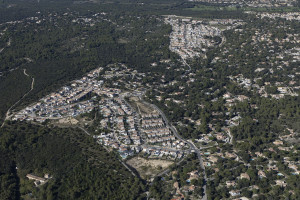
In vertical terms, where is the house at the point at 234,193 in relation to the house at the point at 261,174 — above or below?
below

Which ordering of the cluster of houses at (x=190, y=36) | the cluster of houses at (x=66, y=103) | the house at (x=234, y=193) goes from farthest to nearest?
1. the cluster of houses at (x=190, y=36)
2. the cluster of houses at (x=66, y=103)
3. the house at (x=234, y=193)

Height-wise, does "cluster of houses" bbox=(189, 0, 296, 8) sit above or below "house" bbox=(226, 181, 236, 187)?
above

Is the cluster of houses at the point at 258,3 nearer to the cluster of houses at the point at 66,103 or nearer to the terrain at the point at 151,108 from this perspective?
the terrain at the point at 151,108

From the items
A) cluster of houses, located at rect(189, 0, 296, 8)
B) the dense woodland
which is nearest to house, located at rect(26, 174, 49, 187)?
the dense woodland

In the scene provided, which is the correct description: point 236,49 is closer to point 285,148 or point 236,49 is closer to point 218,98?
point 218,98

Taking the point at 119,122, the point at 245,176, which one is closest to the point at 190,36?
the point at 119,122

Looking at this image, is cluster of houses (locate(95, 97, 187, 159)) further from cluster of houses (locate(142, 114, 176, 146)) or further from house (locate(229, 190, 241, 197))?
house (locate(229, 190, 241, 197))

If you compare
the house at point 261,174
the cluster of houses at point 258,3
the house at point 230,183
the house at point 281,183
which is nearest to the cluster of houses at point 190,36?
the cluster of houses at point 258,3

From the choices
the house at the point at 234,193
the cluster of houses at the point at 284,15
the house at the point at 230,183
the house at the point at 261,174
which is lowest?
the house at the point at 234,193
